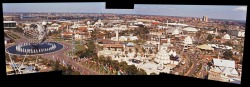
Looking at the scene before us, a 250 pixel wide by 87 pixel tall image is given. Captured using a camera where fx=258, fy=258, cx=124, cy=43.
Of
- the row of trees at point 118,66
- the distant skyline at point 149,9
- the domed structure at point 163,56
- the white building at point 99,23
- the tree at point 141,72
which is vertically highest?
the distant skyline at point 149,9

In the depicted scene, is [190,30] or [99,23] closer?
[190,30]

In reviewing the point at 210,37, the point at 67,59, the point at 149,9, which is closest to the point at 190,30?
the point at 210,37

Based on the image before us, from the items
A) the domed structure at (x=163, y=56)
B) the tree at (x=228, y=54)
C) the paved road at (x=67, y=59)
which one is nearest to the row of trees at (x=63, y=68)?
the paved road at (x=67, y=59)

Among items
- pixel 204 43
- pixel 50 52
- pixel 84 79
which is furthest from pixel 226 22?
pixel 50 52

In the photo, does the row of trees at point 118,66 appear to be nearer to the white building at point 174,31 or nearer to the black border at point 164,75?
the black border at point 164,75

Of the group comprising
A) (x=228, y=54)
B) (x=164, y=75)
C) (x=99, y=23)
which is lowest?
(x=164, y=75)

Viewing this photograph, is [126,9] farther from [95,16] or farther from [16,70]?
[16,70]

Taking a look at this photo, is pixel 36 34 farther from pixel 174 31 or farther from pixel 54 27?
pixel 174 31
